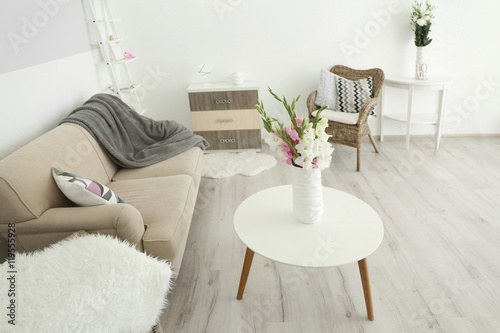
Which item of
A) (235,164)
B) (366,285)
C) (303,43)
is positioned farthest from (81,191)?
(303,43)

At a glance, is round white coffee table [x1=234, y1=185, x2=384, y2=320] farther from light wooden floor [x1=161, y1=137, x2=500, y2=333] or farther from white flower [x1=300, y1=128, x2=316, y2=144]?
white flower [x1=300, y1=128, x2=316, y2=144]

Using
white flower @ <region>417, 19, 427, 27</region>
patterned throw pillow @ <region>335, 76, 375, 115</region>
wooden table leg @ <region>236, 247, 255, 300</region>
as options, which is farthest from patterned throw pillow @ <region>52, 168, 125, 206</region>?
white flower @ <region>417, 19, 427, 27</region>

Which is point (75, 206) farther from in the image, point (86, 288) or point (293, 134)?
point (293, 134)

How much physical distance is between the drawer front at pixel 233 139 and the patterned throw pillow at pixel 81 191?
6.77 feet

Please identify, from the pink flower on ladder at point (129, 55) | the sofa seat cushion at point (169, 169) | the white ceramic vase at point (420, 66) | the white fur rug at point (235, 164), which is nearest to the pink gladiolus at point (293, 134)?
the sofa seat cushion at point (169, 169)

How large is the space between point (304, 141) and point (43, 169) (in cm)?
134

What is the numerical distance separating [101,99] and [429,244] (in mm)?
2538

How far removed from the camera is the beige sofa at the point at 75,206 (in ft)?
5.92

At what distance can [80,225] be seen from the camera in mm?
1801

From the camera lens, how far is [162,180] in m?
2.51

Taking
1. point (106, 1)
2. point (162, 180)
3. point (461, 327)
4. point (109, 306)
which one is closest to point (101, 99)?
point (162, 180)

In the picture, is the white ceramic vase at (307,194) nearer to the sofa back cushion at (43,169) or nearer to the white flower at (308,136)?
the white flower at (308,136)

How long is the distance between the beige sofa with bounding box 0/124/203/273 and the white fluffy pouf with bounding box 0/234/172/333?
Result: 0.18 m

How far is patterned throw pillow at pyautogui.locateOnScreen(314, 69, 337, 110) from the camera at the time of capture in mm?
3805
